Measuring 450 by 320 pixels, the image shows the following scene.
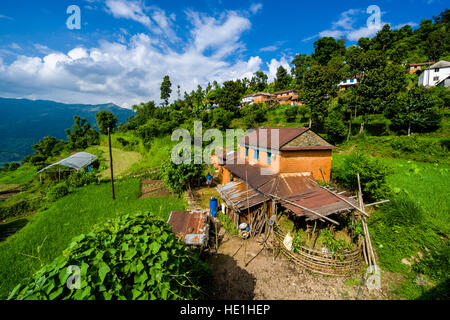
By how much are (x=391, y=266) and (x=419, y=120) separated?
23.3 metres

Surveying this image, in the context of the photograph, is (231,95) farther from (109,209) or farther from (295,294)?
(295,294)

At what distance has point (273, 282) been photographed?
701 cm

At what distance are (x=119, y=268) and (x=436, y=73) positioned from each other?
188 ft

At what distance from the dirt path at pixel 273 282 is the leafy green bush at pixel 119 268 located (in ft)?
14.6

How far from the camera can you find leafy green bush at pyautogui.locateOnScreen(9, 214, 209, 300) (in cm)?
204

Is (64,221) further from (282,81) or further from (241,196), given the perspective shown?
(282,81)

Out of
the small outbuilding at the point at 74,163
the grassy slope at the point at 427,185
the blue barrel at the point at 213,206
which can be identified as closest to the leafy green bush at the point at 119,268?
the blue barrel at the point at 213,206

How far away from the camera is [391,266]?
24.3 ft

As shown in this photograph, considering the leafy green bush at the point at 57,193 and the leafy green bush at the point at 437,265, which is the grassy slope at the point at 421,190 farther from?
the leafy green bush at the point at 57,193

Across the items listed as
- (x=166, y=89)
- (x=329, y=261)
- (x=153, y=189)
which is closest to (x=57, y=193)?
(x=153, y=189)

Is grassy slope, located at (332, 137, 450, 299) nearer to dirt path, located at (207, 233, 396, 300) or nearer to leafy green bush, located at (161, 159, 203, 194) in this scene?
dirt path, located at (207, 233, 396, 300)

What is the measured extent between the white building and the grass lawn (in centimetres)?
5262

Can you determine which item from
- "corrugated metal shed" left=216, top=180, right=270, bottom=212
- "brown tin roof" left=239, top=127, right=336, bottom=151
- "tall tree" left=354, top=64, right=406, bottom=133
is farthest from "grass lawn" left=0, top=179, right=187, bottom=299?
"tall tree" left=354, top=64, right=406, bottom=133
